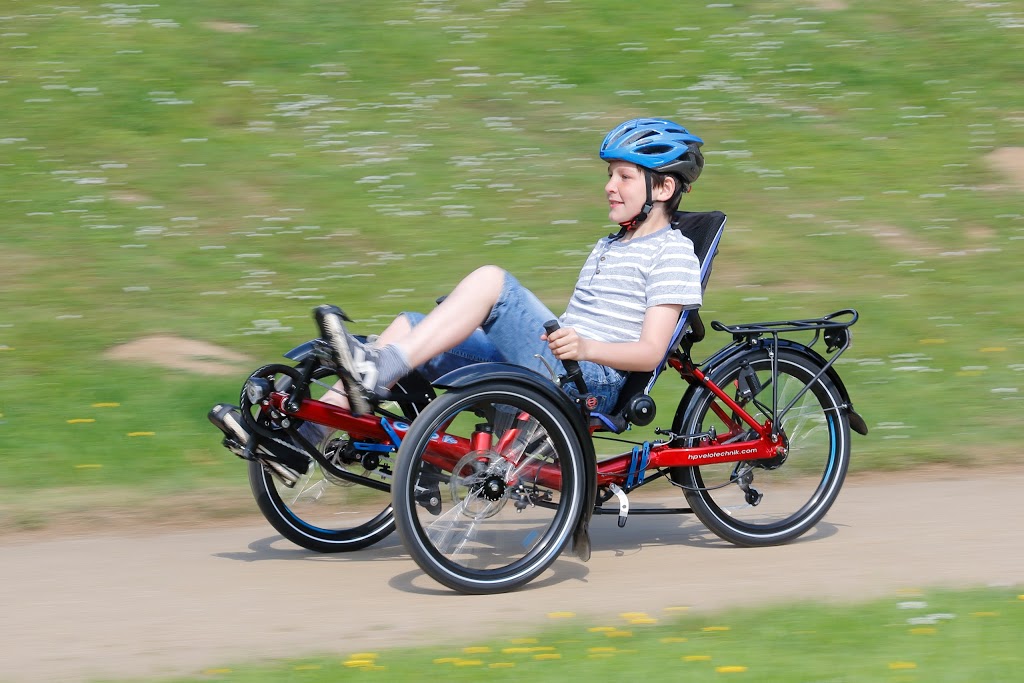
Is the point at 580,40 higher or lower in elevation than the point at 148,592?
higher

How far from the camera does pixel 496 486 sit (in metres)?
5.11

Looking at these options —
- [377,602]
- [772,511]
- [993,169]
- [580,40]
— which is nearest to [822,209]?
[993,169]

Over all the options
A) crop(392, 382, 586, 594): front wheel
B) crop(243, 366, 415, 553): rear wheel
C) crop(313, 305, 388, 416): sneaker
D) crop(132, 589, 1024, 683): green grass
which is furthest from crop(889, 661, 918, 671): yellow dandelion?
crop(243, 366, 415, 553): rear wheel

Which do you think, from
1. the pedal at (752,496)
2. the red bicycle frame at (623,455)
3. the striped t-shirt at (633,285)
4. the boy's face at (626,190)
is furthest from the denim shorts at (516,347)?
the pedal at (752,496)

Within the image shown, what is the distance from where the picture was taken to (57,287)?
8570 mm

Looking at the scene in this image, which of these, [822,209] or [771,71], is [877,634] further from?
[771,71]

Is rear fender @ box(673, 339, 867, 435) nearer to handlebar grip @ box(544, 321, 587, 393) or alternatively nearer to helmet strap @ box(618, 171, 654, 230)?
handlebar grip @ box(544, 321, 587, 393)

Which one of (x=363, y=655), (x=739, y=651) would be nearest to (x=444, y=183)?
(x=363, y=655)

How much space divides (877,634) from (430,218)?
248 inches

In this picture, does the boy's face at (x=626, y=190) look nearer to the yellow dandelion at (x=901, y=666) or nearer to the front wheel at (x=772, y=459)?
the front wheel at (x=772, y=459)

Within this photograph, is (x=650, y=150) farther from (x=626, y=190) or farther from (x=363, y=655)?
(x=363, y=655)

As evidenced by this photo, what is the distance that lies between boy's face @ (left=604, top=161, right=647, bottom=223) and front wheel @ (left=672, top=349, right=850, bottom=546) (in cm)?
79

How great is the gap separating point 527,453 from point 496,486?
0.58 feet

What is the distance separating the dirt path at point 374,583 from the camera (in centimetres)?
445
